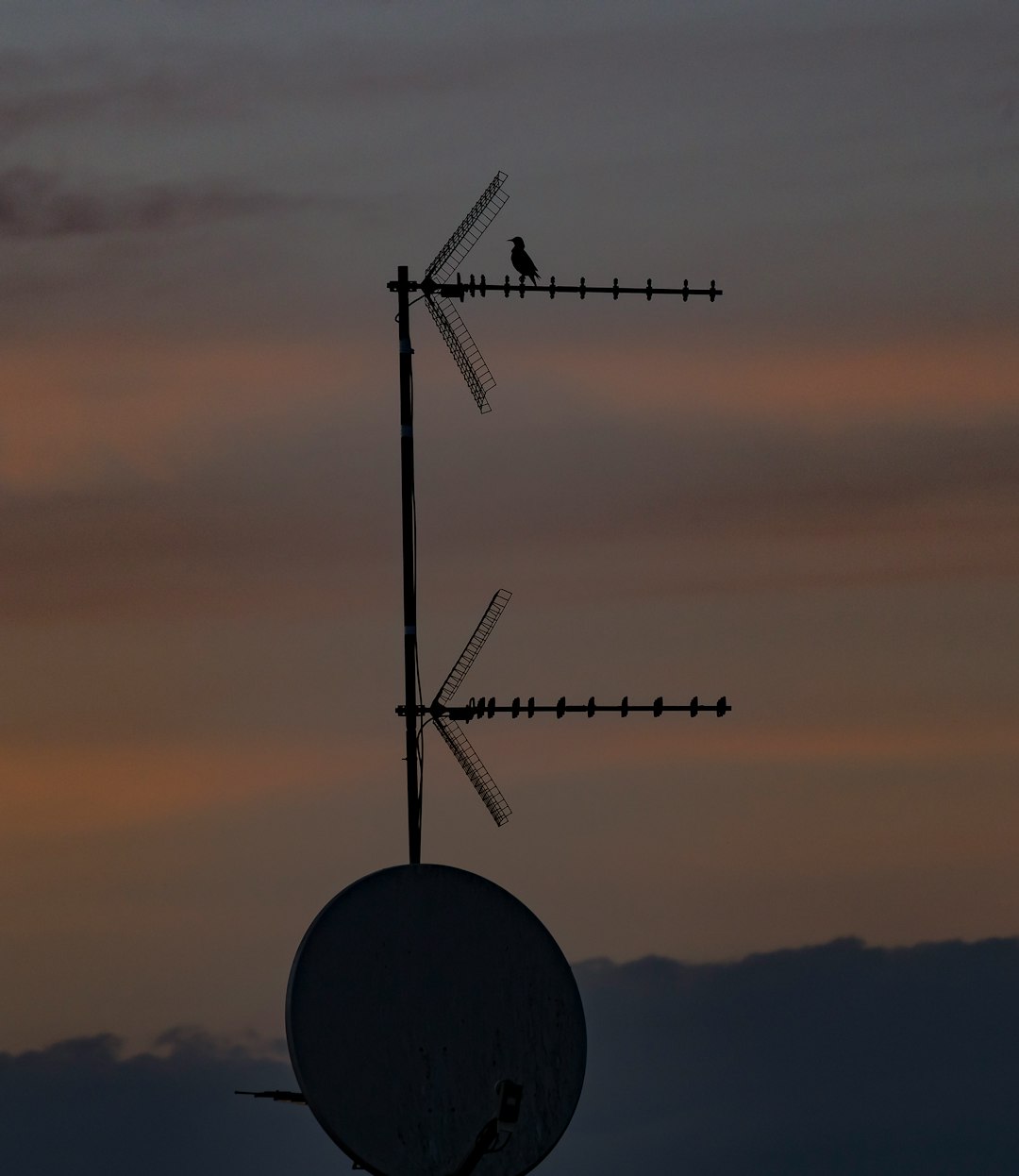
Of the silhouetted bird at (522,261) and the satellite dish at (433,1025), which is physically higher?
the silhouetted bird at (522,261)

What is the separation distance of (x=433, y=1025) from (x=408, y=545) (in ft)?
18.1

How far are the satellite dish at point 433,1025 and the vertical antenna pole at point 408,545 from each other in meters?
1.99

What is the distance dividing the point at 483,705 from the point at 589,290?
4.98m

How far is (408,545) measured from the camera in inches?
1088

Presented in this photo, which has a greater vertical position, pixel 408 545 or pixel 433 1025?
pixel 408 545

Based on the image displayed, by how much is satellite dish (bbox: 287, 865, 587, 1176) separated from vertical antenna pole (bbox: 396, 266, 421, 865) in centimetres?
199

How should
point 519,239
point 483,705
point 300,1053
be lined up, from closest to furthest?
1. point 300,1053
2. point 483,705
3. point 519,239

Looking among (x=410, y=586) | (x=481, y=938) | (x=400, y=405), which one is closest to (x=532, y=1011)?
(x=481, y=938)

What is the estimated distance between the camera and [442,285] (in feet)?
91.8

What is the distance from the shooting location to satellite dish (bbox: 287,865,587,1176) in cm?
2447

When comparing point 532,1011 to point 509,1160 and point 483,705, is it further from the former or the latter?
point 483,705

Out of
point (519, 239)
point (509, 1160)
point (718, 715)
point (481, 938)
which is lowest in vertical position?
point (509, 1160)

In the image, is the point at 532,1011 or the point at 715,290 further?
the point at 715,290

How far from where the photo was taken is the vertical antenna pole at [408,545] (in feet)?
89.8
